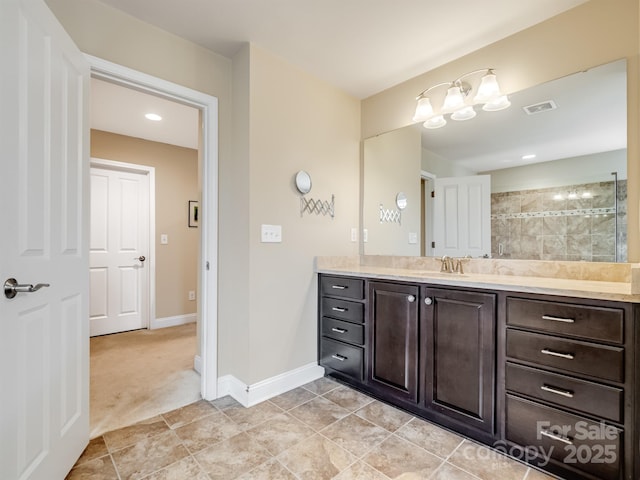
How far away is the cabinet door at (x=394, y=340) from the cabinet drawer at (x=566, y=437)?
55 cm

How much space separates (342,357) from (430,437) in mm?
799

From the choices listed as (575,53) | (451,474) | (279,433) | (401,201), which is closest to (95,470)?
(279,433)

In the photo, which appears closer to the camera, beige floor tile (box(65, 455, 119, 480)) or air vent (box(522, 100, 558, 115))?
beige floor tile (box(65, 455, 119, 480))

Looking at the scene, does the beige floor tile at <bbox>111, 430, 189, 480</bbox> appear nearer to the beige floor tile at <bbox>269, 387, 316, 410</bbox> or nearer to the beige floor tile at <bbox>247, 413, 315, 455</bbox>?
the beige floor tile at <bbox>247, 413, 315, 455</bbox>

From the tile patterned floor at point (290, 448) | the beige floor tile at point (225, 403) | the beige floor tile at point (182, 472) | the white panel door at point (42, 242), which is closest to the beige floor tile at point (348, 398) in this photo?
the tile patterned floor at point (290, 448)

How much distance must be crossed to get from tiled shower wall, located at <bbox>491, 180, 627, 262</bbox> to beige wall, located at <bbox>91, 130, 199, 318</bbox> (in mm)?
3591

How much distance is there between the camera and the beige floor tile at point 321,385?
2.31 meters

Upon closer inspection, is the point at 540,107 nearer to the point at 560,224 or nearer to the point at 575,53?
the point at 575,53

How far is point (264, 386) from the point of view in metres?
2.18

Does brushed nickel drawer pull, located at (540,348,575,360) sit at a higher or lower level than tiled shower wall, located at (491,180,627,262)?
lower

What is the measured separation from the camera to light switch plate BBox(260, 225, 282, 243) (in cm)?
217

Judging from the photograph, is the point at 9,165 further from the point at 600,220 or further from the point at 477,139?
the point at 600,220

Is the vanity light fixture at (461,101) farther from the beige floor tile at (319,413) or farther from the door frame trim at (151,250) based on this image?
the door frame trim at (151,250)

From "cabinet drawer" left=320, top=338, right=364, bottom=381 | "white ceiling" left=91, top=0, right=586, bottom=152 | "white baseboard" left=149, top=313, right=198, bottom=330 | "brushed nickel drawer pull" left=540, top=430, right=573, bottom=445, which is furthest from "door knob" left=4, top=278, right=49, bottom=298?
"white baseboard" left=149, top=313, right=198, bottom=330
